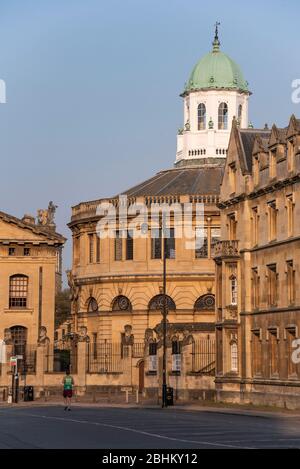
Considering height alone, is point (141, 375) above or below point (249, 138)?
below

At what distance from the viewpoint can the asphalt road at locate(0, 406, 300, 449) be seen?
33.8 meters

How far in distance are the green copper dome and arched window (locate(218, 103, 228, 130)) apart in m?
1.63

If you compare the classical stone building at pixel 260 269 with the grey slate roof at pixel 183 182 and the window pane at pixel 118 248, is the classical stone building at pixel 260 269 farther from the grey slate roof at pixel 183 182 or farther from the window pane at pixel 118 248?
the window pane at pixel 118 248

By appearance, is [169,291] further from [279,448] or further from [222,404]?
[279,448]

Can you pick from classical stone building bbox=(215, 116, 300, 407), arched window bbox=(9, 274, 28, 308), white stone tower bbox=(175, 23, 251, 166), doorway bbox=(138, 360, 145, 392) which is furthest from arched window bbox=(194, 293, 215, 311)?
classical stone building bbox=(215, 116, 300, 407)

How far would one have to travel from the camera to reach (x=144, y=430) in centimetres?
4056

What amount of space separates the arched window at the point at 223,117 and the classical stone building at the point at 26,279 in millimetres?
21690

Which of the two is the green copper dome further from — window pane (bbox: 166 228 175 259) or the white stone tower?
window pane (bbox: 166 228 175 259)

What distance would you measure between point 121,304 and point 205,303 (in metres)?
6.33

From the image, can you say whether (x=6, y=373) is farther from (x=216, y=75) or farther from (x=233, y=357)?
(x=216, y=75)

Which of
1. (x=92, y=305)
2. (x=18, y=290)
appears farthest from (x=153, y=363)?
(x=92, y=305)

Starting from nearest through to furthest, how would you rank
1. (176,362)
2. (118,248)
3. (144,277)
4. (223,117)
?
(176,362)
(144,277)
(118,248)
(223,117)

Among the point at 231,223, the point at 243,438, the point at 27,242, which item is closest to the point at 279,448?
the point at 243,438
